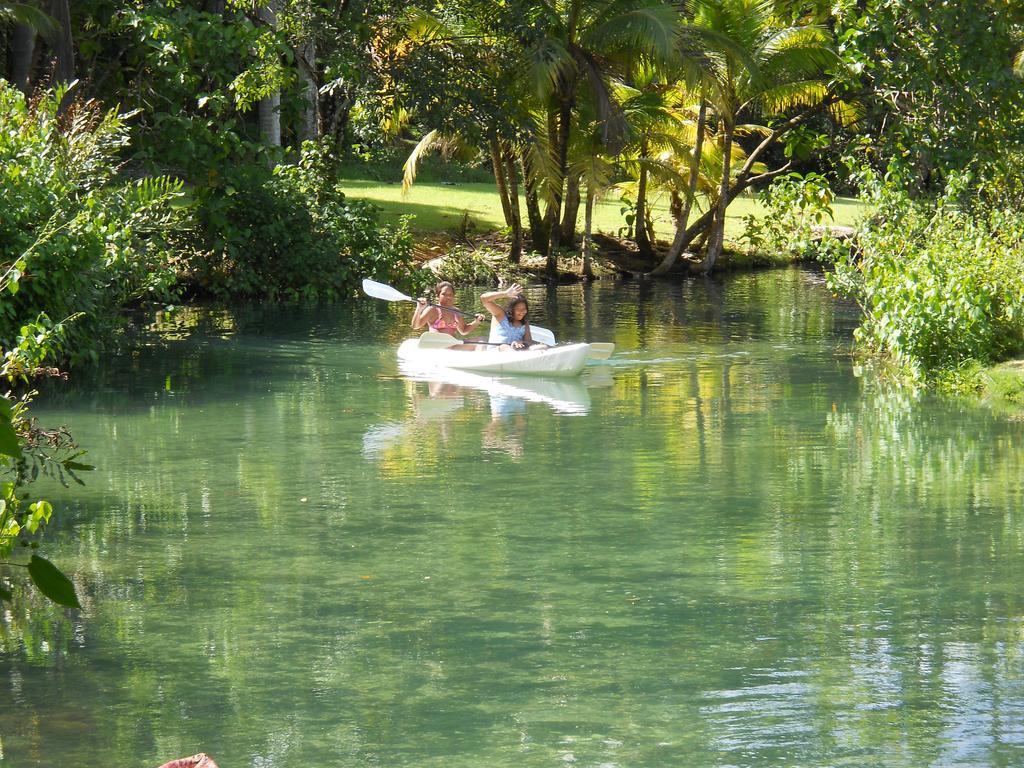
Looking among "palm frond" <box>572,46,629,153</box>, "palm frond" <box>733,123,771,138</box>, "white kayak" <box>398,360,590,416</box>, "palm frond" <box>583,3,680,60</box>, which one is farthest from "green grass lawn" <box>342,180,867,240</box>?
"white kayak" <box>398,360,590,416</box>

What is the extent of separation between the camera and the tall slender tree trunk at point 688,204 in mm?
30828

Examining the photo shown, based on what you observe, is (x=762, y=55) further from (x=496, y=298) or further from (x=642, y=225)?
(x=496, y=298)

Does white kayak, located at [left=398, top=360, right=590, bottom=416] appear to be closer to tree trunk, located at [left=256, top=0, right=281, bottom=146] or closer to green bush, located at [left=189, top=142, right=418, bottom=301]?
green bush, located at [left=189, top=142, right=418, bottom=301]

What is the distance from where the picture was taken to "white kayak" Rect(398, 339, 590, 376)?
16.3m

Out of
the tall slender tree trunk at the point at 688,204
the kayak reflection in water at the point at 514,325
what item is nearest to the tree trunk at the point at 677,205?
the tall slender tree trunk at the point at 688,204

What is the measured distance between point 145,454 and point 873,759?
7.77 metres

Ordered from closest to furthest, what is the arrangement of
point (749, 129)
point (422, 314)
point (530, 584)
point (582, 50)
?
point (530, 584)
point (422, 314)
point (582, 50)
point (749, 129)

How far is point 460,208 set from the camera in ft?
120

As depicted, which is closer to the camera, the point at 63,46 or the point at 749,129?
the point at 63,46

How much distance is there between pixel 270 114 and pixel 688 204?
962cm

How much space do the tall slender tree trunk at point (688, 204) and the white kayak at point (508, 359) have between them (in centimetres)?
1435

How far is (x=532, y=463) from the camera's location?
1141 cm

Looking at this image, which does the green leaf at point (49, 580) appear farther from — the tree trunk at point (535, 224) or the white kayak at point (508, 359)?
the tree trunk at point (535, 224)

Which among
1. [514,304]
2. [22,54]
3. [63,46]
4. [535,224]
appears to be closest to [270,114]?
[22,54]
